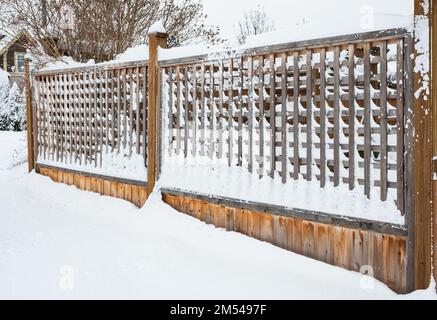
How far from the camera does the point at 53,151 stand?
8.09 metres

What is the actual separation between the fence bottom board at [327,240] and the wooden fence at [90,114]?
1.63m

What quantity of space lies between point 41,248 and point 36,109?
190 inches

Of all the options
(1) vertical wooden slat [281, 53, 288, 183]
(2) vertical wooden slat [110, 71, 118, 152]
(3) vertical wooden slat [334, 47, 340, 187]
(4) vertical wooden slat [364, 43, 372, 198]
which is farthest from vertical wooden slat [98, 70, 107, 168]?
(4) vertical wooden slat [364, 43, 372, 198]

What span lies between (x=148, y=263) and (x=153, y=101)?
2.23 m

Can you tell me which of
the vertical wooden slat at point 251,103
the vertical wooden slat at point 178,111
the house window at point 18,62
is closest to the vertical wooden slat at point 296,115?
the vertical wooden slat at point 251,103

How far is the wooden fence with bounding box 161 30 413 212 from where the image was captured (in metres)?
3.41

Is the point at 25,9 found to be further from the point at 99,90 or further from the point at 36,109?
the point at 99,90

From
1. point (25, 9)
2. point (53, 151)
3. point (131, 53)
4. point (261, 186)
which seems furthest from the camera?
point (25, 9)

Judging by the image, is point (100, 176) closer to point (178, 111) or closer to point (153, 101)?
point (153, 101)

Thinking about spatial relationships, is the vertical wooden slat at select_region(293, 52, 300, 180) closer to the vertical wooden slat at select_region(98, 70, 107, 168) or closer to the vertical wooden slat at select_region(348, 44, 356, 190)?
the vertical wooden slat at select_region(348, 44, 356, 190)

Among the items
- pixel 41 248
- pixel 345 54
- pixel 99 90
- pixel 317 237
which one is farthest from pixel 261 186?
pixel 99 90

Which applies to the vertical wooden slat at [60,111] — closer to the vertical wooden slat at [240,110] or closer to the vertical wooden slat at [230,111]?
the vertical wooden slat at [230,111]

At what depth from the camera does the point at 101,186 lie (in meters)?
6.71
